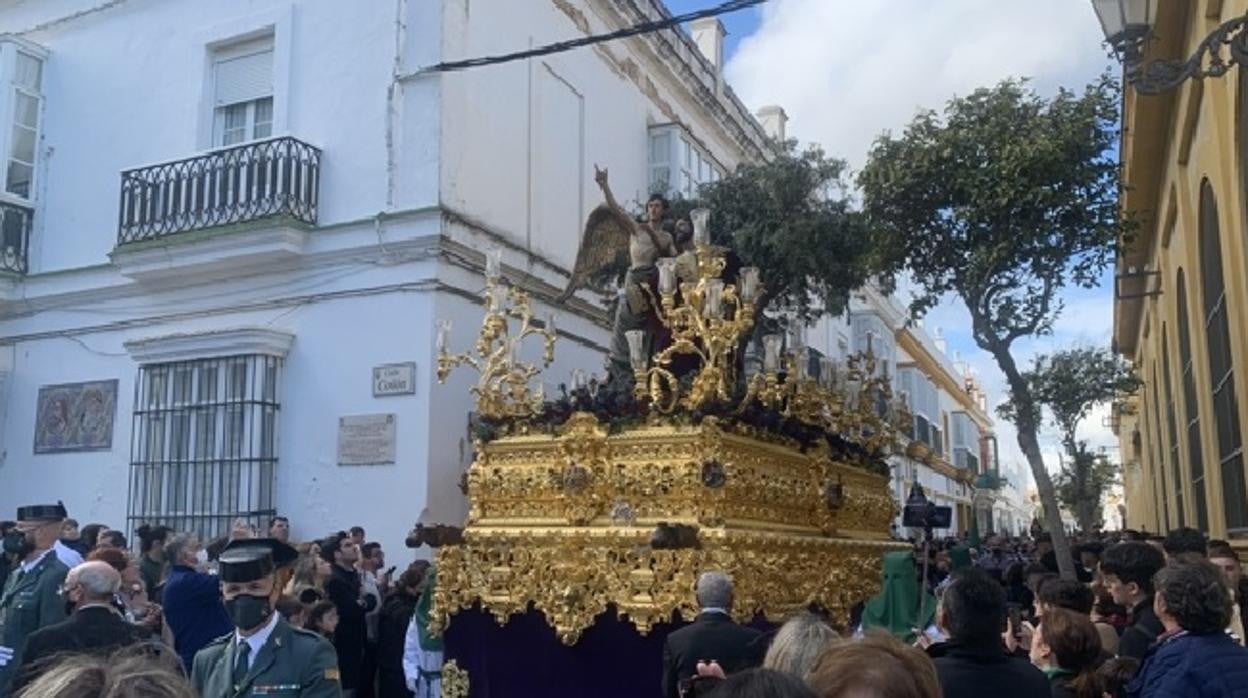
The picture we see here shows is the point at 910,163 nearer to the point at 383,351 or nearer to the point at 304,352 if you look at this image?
the point at 383,351

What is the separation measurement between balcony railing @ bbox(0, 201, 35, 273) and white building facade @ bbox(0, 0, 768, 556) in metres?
0.03

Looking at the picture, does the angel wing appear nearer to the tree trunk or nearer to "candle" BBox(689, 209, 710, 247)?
"candle" BBox(689, 209, 710, 247)

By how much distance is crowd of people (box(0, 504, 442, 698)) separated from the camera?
9.68 feet

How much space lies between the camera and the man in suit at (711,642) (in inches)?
194

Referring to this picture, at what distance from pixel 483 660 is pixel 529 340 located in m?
5.99

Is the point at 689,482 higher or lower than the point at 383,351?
lower

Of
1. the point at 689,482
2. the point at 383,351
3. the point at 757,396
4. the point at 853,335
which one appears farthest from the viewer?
the point at 853,335

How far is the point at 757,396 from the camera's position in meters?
7.02

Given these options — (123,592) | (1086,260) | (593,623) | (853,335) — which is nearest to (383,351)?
(123,592)

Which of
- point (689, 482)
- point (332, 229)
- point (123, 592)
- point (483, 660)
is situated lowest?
point (483, 660)

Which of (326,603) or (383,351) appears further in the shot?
(383,351)

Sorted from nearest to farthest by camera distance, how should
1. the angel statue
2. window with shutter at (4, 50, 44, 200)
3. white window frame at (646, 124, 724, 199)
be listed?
the angel statue
window with shutter at (4, 50, 44, 200)
white window frame at (646, 124, 724, 199)

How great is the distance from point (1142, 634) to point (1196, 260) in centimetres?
792

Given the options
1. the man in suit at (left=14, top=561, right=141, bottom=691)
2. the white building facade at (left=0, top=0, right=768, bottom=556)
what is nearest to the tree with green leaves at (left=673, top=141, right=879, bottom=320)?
the white building facade at (left=0, top=0, right=768, bottom=556)
